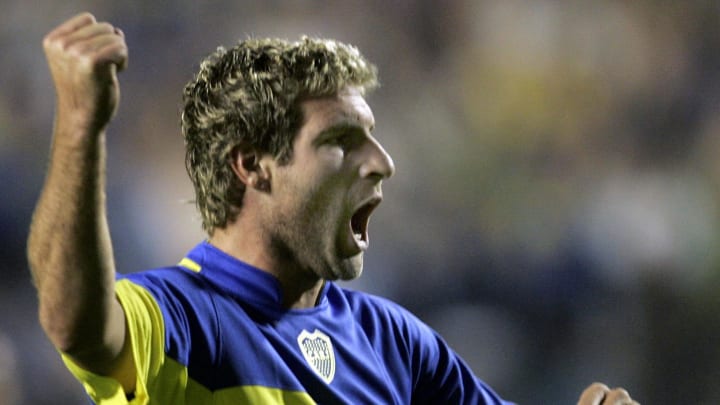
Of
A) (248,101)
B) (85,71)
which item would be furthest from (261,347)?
(85,71)

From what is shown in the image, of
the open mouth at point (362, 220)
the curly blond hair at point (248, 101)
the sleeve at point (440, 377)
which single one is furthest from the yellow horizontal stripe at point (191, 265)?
the sleeve at point (440, 377)

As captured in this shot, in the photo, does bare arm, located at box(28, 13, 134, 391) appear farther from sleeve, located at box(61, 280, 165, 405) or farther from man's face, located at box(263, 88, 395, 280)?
man's face, located at box(263, 88, 395, 280)

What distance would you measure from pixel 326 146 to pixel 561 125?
85.0 inches

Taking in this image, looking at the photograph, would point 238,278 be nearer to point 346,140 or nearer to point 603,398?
point 346,140

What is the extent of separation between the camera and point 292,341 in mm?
1618

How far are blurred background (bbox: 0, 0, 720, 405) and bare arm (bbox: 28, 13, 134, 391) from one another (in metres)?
2.13

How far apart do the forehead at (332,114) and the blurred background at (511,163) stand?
5.41ft

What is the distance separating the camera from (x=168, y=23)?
3471mm

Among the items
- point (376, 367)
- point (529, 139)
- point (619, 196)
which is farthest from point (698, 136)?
point (376, 367)

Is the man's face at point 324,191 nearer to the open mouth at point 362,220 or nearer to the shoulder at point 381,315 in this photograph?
the open mouth at point 362,220

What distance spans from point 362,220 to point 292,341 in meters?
0.27

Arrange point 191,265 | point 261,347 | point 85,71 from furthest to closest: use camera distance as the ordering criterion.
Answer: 1. point 191,265
2. point 261,347
3. point 85,71

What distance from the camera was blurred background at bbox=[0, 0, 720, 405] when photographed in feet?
10.9

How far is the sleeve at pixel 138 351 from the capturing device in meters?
1.20
